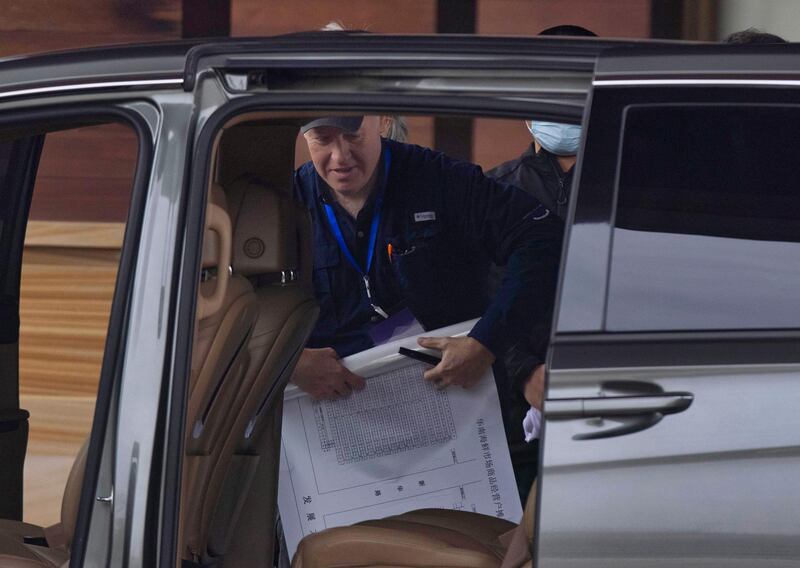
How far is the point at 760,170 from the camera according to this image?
1694 millimetres

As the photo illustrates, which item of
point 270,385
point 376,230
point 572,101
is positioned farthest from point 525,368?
point 572,101

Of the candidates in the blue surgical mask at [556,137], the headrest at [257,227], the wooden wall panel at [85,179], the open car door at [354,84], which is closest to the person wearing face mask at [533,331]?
the blue surgical mask at [556,137]

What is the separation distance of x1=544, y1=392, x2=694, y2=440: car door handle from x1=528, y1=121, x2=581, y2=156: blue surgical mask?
1801mm

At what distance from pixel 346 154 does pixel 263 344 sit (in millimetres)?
696

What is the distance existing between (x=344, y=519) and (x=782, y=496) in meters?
1.40

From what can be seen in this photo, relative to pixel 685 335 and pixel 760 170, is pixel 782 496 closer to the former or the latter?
pixel 685 335

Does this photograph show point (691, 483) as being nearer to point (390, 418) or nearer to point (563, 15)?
point (390, 418)

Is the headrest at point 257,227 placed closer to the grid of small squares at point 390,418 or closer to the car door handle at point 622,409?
the grid of small squares at point 390,418

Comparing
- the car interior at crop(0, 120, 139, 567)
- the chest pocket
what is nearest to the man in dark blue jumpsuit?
the chest pocket

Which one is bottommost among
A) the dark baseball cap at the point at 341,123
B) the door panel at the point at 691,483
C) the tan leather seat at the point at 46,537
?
the tan leather seat at the point at 46,537

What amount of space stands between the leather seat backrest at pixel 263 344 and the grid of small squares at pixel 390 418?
0.25m

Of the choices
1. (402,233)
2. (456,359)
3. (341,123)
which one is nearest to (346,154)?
(341,123)

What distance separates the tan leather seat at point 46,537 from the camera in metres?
1.99

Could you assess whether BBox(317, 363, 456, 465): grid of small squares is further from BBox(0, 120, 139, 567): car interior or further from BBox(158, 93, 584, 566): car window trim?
BBox(0, 120, 139, 567): car interior
